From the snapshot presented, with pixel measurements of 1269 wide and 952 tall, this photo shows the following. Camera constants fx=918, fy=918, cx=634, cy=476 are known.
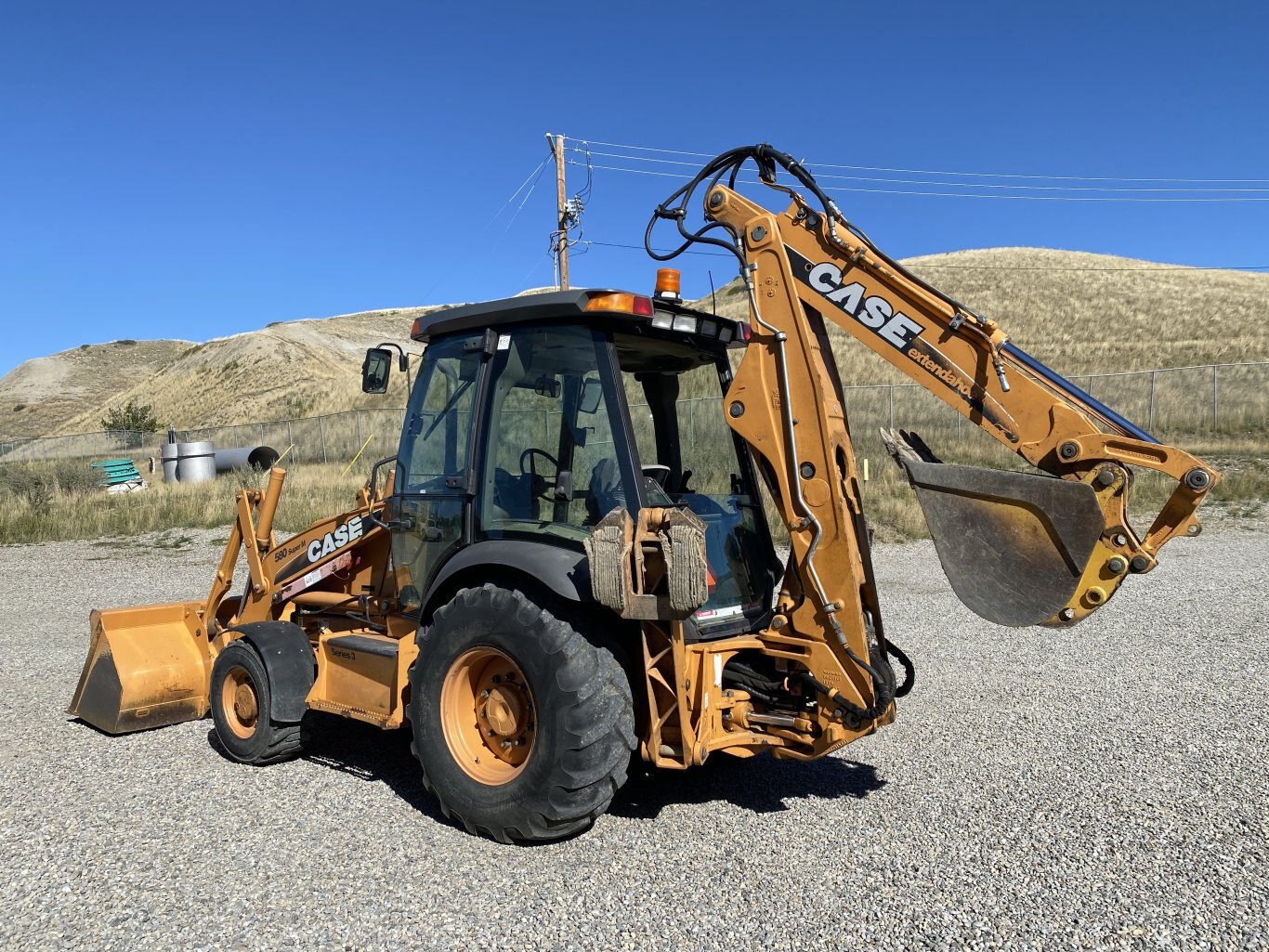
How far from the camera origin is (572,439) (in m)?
4.25

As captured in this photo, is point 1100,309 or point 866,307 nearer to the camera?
point 866,307

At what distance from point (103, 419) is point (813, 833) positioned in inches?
2656

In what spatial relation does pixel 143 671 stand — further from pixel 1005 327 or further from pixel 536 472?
pixel 1005 327

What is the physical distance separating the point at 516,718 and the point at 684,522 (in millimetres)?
1260

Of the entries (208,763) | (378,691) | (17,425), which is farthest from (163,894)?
(17,425)

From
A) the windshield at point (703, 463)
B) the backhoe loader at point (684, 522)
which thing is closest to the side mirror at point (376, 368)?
the backhoe loader at point (684, 522)

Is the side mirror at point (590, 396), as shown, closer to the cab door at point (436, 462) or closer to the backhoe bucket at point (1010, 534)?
the cab door at point (436, 462)

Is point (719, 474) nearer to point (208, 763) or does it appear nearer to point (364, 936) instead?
point (364, 936)

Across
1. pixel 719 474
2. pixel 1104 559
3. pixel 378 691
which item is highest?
pixel 719 474

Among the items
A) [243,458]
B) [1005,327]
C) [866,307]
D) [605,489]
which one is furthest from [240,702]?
[1005,327]

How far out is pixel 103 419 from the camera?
6084cm

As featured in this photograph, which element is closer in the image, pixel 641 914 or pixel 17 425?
pixel 641 914

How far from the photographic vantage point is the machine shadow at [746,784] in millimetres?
4410

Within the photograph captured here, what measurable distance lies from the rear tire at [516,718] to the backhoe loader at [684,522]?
0.04ft
